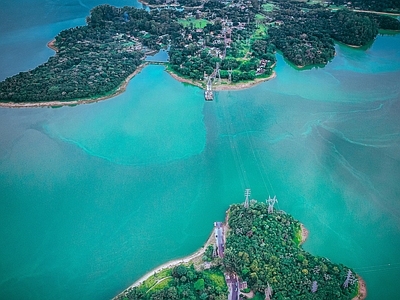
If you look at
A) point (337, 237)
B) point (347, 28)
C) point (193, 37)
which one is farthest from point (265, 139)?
point (347, 28)

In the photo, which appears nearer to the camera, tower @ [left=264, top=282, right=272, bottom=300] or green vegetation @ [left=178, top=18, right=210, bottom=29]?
tower @ [left=264, top=282, right=272, bottom=300]

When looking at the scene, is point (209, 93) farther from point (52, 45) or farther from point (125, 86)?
point (52, 45)

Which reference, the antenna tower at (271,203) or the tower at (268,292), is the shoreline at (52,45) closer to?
the antenna tower at (271,203)

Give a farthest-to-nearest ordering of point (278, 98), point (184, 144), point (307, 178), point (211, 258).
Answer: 1. point (278, 98)
2. point (184, 144)
3. point (307, 178)
4. point (211, 258)

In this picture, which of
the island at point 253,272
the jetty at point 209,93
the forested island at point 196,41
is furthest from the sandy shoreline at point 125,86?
the island at point 253,272

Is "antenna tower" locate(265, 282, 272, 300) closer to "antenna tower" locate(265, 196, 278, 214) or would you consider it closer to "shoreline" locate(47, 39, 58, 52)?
"antenna tower" locate(265, 196, 278, 214)

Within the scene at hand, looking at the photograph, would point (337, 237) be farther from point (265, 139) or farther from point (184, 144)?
point (184, 144)

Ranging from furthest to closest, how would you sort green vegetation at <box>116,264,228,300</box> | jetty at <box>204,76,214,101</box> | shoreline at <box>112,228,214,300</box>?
jetty at <box>204,76,214,101</box> < shoreline at <box>112,228,214,300</box> < green vegetation at <box>116,264,228,300</box>

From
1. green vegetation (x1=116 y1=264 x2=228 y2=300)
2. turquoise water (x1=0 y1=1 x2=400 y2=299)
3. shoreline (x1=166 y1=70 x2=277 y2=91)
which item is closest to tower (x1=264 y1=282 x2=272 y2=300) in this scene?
green vegetation (x1=116 y1=264 x2=228 y2=300)
